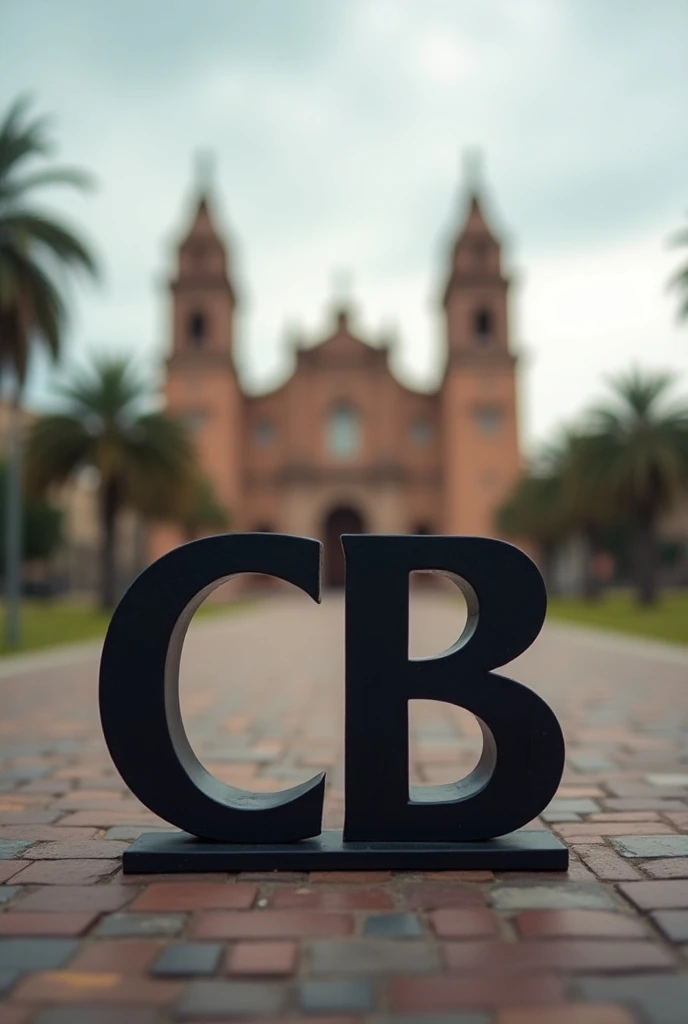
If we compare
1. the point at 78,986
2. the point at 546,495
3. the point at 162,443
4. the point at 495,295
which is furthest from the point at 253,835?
the point at 495,295

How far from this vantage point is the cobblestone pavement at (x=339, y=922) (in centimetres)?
202

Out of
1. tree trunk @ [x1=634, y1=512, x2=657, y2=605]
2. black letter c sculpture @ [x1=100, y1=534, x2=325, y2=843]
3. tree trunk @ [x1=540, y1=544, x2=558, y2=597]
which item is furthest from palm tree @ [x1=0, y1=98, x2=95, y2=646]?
tree trunk @ [x1=540, y1=544, x2=558, y2=597]

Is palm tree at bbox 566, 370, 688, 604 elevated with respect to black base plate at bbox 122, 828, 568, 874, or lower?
elevated

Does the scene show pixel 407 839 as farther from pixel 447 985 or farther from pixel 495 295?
pixel 495 295

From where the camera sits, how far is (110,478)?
21.5 m

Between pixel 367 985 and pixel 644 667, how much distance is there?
8.61 m

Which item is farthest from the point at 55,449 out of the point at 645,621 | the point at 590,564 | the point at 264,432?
the point at 264,432

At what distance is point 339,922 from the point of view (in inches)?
98.3

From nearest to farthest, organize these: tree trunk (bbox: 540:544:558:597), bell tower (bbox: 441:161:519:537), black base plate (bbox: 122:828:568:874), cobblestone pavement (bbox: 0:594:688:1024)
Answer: cobblestone pavement (bbox: 0:594:688:1024) < black base plate (bbox: 122:828:568:874) < tree trunk (bbox: 540:544:558:597) < bell tower (bbox: 441:161:519:537)

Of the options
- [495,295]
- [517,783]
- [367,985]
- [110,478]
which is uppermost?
[495,295]

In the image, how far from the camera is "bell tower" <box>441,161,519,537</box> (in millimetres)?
42312

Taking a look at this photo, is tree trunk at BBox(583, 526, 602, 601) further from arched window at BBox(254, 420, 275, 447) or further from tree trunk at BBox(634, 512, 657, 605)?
arched window at BBox(254, 420, 275, 447)

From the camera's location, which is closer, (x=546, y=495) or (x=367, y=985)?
(x=367, y=985)

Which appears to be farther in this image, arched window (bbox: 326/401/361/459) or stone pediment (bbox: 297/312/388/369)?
stone pediment (bbox: 297/312/388/369)
